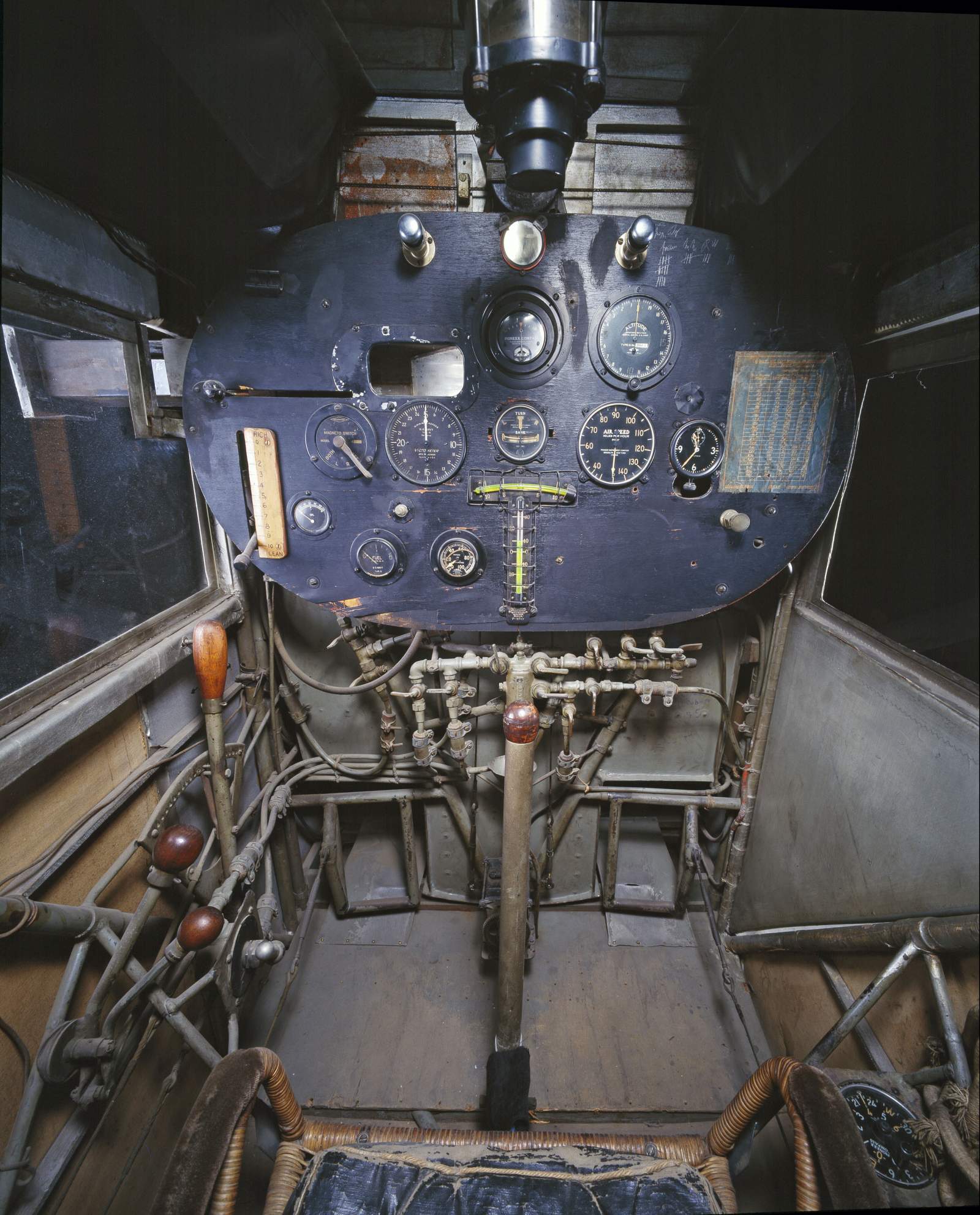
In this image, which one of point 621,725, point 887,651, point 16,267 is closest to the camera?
point 16,267

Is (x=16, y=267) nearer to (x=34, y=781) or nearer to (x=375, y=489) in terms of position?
(x=375, y=489)

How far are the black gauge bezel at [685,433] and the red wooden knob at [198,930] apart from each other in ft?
6.96

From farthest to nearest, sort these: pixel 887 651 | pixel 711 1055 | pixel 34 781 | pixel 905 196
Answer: pixel 711 1055 → pixel 887 651 → pixel 905 196 → pixel 34 781

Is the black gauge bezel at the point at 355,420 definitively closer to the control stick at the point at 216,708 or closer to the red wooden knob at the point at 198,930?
the control stick at the point at 216,708

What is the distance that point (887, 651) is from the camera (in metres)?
1.74

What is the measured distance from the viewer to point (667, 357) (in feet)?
6.03

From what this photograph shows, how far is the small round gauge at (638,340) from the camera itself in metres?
1.81

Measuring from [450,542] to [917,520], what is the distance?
1580 millimetres

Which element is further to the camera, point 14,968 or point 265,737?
point 265,737

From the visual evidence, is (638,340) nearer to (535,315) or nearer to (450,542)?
(535,315)

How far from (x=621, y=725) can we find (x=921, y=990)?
50.6 inches

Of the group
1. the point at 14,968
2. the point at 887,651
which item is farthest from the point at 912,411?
the point at 14,968

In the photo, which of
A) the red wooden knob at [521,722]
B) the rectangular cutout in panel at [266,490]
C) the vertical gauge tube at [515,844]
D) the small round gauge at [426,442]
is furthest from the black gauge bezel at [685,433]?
the rectangular cutout in panel at [266,490]

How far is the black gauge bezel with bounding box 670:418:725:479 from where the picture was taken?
1.90m
